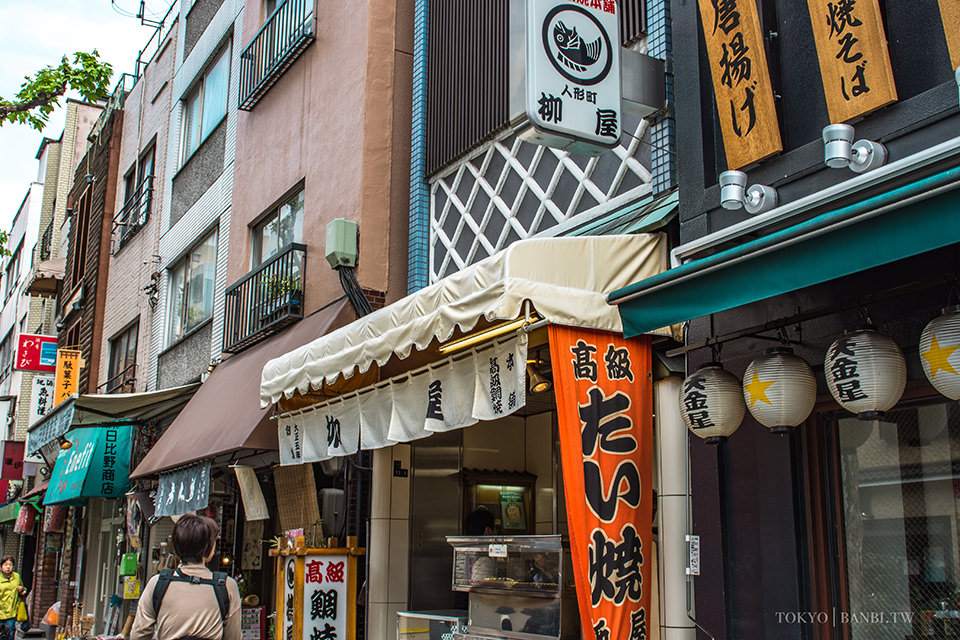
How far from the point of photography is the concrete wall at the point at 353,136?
11.3 m

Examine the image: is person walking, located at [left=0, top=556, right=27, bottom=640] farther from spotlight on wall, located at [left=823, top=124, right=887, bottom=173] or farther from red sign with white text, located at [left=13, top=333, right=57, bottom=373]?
spotlight on wall, located at [left=823, top=124, right=887, bottom=173]

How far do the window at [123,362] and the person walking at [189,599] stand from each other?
1587cm

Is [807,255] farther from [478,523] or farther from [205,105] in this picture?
[205,105]

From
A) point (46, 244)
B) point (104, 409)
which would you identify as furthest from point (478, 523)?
point (46, 244)

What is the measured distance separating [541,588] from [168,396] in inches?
398

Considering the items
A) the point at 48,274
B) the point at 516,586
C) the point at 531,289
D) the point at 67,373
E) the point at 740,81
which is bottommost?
the point at 516,586

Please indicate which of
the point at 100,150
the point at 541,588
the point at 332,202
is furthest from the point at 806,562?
the point at 100,150

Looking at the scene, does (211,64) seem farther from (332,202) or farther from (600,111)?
(600,111)

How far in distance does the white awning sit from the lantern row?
1.04 meters

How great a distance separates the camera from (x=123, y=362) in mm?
21906

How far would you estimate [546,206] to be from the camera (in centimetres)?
886

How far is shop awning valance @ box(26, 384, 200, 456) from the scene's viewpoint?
1489 centimetres

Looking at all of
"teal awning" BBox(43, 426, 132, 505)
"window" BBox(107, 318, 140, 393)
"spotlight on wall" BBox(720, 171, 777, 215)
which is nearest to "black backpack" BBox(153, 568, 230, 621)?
"spotlight on wall" BBox(720, 171, 777, 215)

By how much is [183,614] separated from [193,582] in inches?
7.6
